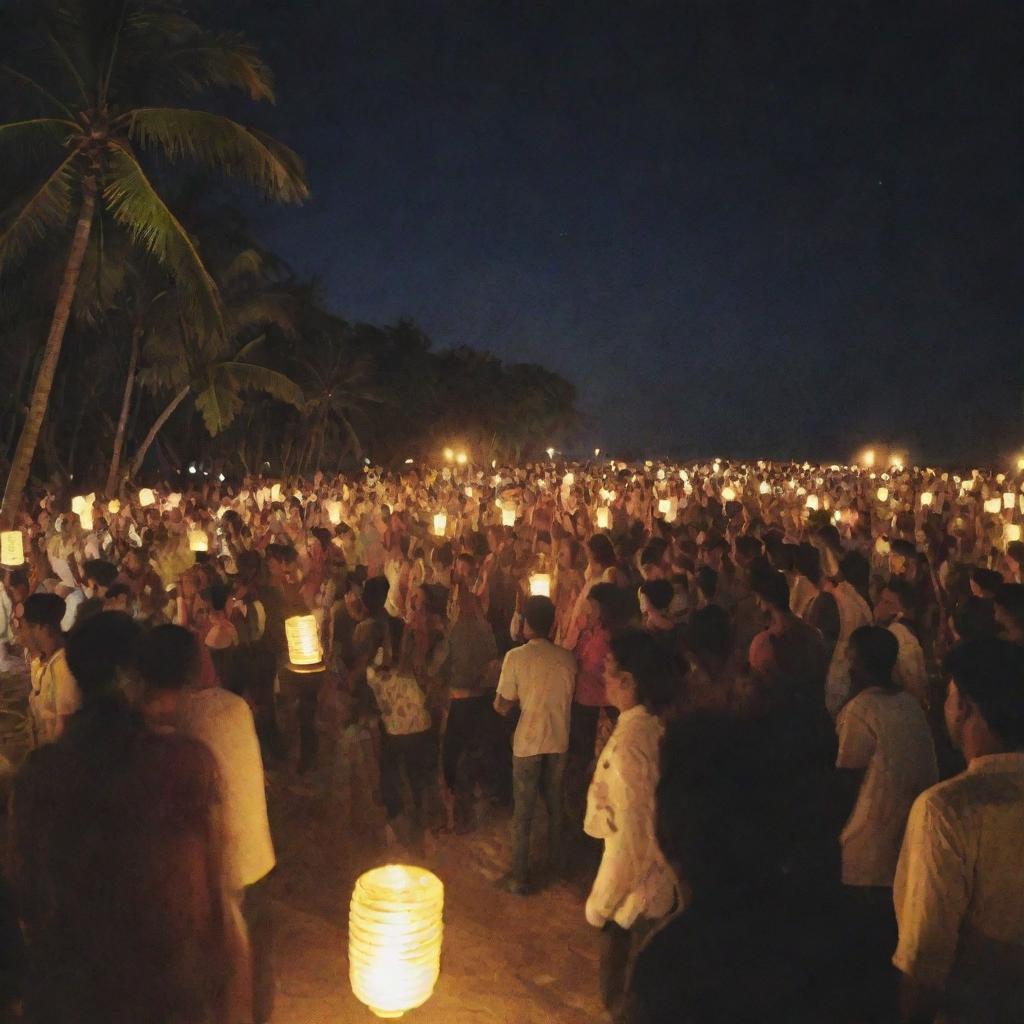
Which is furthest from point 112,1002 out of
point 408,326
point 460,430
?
point 460,430

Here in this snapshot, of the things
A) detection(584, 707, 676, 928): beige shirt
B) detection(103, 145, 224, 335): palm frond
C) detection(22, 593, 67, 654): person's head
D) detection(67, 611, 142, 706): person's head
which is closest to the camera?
detection(67, 611, 142, 706): person's head

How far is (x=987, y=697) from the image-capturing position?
2.67 metres

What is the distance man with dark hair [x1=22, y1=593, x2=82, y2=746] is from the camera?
447 centimetres

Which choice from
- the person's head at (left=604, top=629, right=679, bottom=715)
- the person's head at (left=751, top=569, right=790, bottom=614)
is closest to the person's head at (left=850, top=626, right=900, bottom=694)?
the person's head at (left=604, top=629, right=679, bottom=715)

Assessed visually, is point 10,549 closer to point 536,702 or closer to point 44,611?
point 44,611

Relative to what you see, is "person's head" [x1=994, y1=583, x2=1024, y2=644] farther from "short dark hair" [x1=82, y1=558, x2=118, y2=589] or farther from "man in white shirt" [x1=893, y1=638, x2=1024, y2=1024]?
"short dark hair" [x1=82, y1=558, x2=118, y2=589]

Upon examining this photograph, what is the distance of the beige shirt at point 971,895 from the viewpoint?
2506 millimetres

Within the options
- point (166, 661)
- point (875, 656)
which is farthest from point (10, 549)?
point (875, 656)

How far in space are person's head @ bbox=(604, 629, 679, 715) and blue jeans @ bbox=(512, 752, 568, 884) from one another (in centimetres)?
168

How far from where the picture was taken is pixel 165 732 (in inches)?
105

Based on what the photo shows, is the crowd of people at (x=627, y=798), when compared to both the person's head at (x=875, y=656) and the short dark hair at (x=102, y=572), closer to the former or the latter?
the person's head at (x=875, y=656)

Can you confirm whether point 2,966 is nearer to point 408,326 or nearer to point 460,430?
point 408,326

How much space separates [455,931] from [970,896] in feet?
10.5

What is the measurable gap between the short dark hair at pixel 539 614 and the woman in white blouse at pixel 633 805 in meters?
1.52
